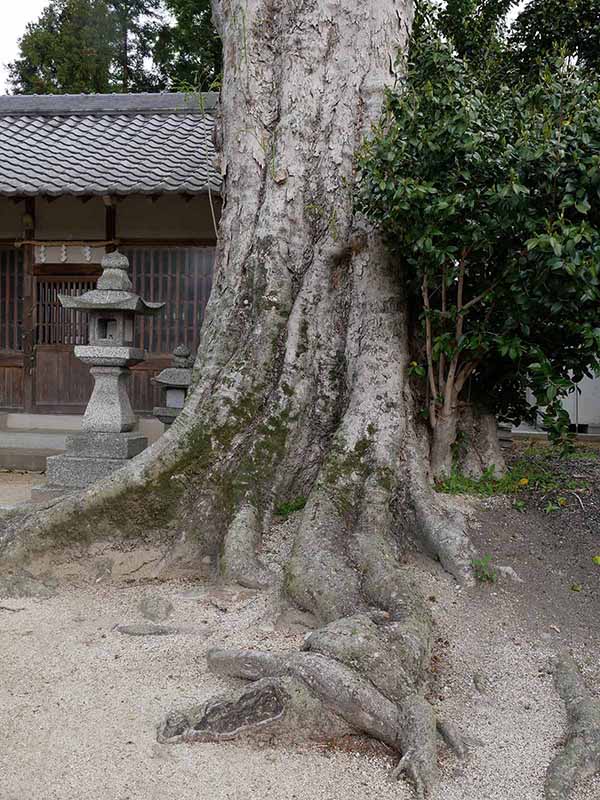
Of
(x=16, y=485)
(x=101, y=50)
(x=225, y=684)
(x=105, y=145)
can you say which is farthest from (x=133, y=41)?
(x=225, y=684)

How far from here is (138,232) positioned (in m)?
8.88

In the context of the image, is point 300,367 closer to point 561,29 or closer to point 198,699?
point 198,699

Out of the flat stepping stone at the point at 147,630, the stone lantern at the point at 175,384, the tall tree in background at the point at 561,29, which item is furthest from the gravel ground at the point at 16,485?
the tall tree in background at the point at 561,29

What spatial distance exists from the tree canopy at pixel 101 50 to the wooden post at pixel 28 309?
36.0ft

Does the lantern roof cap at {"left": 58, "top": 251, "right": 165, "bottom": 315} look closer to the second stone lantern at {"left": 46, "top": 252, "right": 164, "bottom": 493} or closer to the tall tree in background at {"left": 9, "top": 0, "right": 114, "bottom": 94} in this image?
the second stone lantern at {"left": 46, "top": 252, "right": 164, "bottom": 493}

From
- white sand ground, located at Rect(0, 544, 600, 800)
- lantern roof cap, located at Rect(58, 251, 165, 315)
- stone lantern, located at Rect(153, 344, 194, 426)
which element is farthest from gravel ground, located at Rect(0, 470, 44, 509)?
white sand ground, located at Rect(0, 544, 600, 800)

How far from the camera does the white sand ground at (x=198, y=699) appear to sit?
7.54 feet

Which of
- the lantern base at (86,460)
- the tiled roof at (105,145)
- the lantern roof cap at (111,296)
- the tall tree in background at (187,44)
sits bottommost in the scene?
the lantern base at (86,460)

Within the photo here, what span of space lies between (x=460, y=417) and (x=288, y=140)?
214cm

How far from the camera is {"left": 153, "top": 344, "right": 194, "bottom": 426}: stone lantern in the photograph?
6914mm

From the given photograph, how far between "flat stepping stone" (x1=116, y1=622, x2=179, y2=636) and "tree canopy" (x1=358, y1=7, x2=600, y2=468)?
2.03 meters

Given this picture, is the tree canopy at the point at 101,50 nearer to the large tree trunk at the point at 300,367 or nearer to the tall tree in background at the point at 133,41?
the tall tree in background at the point at 133,41

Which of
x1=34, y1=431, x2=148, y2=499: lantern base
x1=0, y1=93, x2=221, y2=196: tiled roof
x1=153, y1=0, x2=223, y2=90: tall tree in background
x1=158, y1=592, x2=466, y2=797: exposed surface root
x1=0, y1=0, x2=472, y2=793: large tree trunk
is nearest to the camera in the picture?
x1=158, y1=592, x2=466, y2=797: exposed surface root

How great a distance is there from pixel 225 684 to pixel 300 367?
2.03 meters
